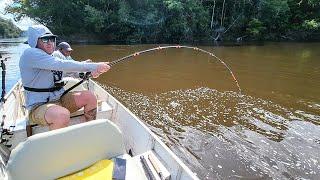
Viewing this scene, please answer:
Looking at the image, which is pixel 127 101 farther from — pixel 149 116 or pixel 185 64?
pixel 185 64

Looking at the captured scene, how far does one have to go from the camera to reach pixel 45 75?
4.74m

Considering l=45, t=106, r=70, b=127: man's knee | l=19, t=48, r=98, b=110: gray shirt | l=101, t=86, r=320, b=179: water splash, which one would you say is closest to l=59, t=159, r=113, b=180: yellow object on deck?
l=45, t=106, r=70, b=127: man's knee

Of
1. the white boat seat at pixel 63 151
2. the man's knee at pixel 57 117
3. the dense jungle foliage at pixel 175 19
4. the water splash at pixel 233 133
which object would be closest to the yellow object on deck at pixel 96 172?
the white boat seat at pixel 63 151

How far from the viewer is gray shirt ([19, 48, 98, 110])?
4.42 m

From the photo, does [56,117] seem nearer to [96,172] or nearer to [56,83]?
[56,83]

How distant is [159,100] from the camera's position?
10.5 meters

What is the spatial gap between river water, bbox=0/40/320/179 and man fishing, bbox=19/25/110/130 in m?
2.68

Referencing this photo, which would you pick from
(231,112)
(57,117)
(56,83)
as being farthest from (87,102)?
(231,112)

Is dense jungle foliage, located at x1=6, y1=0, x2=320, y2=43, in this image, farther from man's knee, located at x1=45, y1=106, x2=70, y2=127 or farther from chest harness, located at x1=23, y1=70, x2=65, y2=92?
man's knee, located at x1=45, y1=106, x2=70, y2=127

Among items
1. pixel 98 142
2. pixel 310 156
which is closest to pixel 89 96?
pixel 98 142

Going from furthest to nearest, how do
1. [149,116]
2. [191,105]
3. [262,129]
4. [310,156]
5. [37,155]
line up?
[191,105], [149,116], [262,129], [310,156], [37,155]

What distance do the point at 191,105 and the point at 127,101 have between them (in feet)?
6.79

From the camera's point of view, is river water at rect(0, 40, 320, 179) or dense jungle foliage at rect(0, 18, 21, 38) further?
dense jungle foliage at rect(0, 18, 21, 38)

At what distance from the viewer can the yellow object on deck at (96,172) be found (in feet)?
12.1
